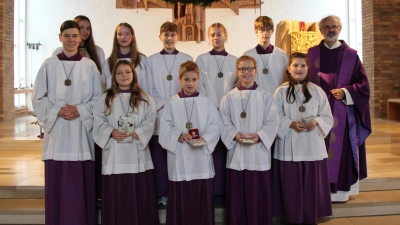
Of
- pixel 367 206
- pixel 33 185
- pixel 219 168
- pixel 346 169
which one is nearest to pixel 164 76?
pixel 219 168

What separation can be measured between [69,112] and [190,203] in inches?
51.2

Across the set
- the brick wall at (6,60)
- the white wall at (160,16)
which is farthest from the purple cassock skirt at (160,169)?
the brick wall at (6,60)

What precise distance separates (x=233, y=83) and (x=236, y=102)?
22.0 inches

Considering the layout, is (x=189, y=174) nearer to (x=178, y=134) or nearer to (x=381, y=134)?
(x=178, y=134)

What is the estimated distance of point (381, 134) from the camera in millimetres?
8484

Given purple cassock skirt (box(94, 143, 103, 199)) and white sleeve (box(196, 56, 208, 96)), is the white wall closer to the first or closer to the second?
white sleeve (box(196, 56, 208, 96))

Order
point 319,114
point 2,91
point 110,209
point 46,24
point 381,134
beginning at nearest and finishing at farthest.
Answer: point 110,209 → point 319,114 → point 381,134 → point 2,91 → point 46,24

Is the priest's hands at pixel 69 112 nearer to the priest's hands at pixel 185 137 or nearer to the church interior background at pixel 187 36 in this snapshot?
the priest's hands at pixel 185 137

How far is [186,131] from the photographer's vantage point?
13.0 ft

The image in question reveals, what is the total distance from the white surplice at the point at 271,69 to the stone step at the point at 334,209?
4.37ft

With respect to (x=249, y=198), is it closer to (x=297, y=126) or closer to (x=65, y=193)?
(x=297, y=126)

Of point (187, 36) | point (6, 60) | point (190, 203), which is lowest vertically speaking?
point (190, 203)

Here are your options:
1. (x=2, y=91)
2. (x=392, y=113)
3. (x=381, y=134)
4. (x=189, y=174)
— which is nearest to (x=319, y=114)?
(x=189, y=174)

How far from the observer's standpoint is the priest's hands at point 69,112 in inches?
149
